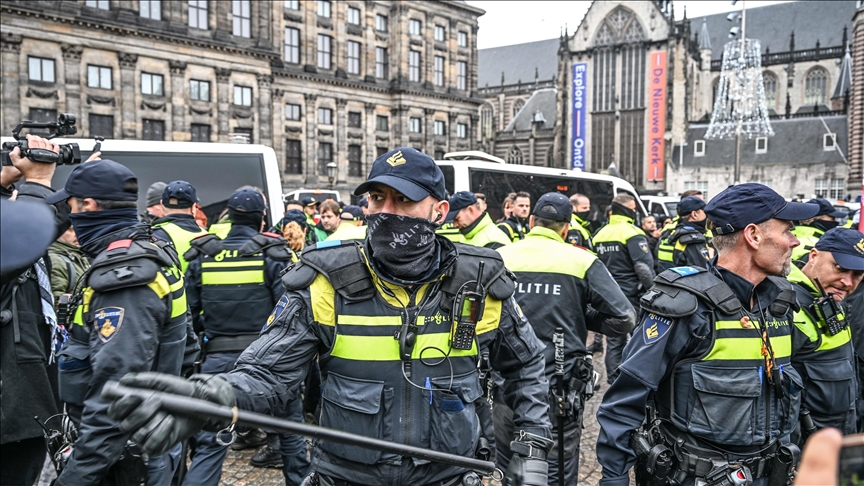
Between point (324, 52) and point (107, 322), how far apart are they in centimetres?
3688

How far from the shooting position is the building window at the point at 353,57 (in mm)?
38375

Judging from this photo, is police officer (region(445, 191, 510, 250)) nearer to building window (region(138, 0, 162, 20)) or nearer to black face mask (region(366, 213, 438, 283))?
black face mask (region(366, 213, 438, 283))

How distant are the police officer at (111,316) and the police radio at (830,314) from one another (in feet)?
11.7

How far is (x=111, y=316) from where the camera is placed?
9.00 feet

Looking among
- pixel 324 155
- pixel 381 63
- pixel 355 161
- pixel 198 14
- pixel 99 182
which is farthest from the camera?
pixel 381 63

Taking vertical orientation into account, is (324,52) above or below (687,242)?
above

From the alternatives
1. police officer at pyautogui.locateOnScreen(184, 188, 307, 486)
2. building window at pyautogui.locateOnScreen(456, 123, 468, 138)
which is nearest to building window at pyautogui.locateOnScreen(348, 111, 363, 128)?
building window at pyautogui.locateOnScreen(456, 123, 468, 138)

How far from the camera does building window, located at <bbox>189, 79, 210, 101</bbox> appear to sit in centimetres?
3048

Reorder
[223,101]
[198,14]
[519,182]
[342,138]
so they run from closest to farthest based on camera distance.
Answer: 1. [519,182]
2. [198,14]
3. [223,101]
4. [342,138]

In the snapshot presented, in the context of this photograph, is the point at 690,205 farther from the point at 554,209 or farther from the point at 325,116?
the point at 325,116

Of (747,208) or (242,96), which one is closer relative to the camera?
(747,208)

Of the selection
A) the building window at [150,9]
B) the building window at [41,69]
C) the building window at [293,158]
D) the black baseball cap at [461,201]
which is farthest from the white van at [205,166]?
the building window at [293,158]

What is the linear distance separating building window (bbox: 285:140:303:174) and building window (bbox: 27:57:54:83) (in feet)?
40.0

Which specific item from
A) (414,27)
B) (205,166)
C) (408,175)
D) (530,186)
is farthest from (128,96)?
(408,175)
